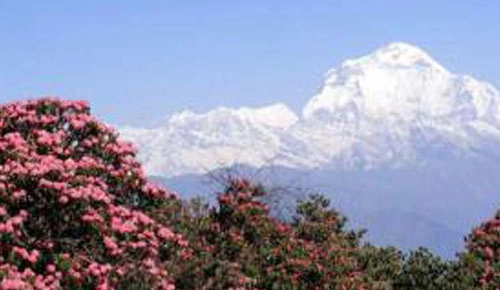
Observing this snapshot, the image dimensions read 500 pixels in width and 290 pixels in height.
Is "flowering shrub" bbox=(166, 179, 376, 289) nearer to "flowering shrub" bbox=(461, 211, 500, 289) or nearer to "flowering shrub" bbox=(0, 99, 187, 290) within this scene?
"flowering shrub" bbox=(0, 99, 187, 290)

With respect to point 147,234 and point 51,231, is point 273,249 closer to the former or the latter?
point 147,234

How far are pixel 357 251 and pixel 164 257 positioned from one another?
401 inches

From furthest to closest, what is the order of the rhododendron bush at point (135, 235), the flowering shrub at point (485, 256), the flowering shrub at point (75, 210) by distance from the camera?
the flowering shrub at point (485, 256)
the rhododendron bush at point (135, 235)
the flowering shrub at point (75, 210)

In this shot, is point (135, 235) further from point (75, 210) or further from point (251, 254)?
point (251, 254)

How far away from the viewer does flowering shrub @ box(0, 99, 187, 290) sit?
1825 cm

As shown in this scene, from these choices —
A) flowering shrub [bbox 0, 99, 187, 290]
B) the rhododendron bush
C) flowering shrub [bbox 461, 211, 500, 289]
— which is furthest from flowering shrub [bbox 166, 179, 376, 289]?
flowering shrub [bbox 461, 211, 500, 289]

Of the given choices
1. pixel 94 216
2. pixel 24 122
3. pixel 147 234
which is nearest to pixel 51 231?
pixel 94 216

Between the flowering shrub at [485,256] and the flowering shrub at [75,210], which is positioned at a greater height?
the flowering shrub at [485,256]

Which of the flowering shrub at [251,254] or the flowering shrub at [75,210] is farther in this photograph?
the flowering shrub at [251,254]

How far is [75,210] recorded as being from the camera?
19438 mm

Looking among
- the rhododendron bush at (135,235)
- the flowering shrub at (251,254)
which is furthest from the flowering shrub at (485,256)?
the flowering shrub at (251,254)

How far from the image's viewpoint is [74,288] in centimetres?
1812

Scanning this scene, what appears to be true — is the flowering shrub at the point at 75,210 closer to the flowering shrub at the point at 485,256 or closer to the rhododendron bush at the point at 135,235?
the rhododendron bush at the point at 135,235

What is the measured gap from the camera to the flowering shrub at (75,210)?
18.2m
